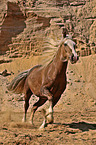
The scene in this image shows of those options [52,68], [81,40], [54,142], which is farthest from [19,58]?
[54,142]

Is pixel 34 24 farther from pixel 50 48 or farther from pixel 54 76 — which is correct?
pixel 54 76

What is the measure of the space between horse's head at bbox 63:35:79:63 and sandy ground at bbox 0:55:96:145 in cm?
216

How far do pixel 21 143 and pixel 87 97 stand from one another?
46.8 feet

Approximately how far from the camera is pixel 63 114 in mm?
13938

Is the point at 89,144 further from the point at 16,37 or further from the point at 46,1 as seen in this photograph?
the point at 46,1

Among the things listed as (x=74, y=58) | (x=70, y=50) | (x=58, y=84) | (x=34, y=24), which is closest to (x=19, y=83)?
(x=58, y=84)

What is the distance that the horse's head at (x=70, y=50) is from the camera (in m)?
7.32

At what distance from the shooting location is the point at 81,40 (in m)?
28.2

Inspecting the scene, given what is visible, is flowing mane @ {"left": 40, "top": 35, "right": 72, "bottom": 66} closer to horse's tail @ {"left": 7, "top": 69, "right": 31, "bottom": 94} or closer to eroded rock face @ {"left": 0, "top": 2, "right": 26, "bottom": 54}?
horse's tail @ {"left": 7, "top": 69, "right": 31, "bottom": 94}

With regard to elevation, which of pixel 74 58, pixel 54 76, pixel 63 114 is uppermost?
pixel 74 58

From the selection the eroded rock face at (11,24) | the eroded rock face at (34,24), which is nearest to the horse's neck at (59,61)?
the eroded rock face at (34,24)

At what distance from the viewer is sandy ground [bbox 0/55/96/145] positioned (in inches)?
267

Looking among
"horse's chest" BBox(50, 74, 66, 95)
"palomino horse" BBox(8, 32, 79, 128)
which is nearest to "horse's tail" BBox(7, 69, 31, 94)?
"palomino horse" BBox(8, 32, 79, 128)

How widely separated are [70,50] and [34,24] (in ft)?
76.0
